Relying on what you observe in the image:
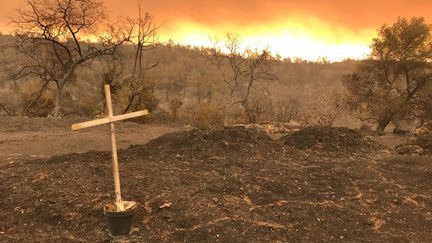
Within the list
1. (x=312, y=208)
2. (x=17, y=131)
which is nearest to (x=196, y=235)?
(x=312, y=208)

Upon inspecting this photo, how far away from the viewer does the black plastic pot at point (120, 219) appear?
20.4ft

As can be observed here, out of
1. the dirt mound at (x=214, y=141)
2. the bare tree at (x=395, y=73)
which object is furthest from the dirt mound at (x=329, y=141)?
the bare tree at (x=395, y=73)

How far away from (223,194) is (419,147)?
8177 millimetres

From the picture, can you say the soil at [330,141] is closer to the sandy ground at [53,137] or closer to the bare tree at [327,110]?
the sandy ground at [53,137]

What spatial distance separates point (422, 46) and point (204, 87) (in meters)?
38.5

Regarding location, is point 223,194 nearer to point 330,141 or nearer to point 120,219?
point 120,219

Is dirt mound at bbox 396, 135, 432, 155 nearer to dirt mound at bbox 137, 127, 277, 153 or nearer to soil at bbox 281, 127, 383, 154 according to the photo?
soil at bbox 281, 127, 383, 154

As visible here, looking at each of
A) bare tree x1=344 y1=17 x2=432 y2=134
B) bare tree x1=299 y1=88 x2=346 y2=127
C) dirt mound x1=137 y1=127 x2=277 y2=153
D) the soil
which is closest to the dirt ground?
dirt mound x1=137 y1=127 x2=277 y2=153

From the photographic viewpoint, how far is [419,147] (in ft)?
43.9

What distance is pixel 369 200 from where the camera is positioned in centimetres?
832

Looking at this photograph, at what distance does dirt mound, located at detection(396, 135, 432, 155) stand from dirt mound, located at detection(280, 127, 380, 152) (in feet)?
2.65

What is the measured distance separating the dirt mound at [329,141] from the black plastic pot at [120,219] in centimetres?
714

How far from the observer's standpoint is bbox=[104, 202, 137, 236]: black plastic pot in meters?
6.21

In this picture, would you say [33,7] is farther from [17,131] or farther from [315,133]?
[315,133]
